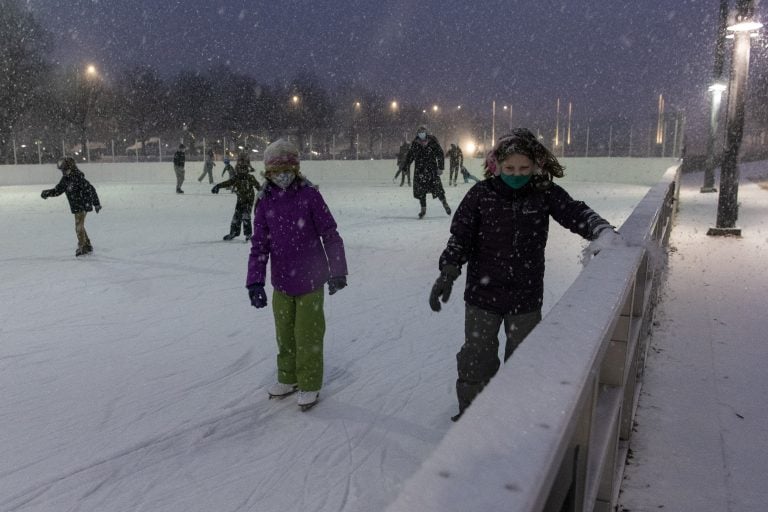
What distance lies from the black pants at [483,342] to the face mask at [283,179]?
1267mm

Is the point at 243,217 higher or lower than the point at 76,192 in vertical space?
lower

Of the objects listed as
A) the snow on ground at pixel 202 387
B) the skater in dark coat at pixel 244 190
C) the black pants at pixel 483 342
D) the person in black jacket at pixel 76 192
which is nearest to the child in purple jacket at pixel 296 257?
the snow on ground at pixel 202 387

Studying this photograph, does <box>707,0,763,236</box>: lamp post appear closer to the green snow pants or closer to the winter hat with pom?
the winter hat with pom

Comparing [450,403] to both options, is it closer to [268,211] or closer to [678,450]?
[678,450]

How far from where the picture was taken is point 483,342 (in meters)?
2.91

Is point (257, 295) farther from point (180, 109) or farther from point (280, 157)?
point (180, 109)

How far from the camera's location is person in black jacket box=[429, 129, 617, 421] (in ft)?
8.82

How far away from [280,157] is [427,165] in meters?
8.24

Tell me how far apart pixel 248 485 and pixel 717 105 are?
2008 centimetres

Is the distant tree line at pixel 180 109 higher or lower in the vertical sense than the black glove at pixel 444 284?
higher

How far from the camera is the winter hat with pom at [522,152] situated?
8.62 feet

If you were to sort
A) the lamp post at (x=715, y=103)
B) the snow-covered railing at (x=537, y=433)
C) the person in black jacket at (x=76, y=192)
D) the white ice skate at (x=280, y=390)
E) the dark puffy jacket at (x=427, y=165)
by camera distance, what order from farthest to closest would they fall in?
the lamp post at (x=715, y=103), the dark puffy jacket at (x=427, y=165), the person in black jacket at (x=76, y=192), the white ice skate at (x=280, y=390), the snow-covered railing at (x=537, y=433)

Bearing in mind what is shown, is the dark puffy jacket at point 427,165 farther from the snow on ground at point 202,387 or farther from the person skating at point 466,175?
the person skating at point 466,175

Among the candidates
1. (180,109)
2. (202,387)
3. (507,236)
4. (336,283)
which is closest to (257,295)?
(336,283)
